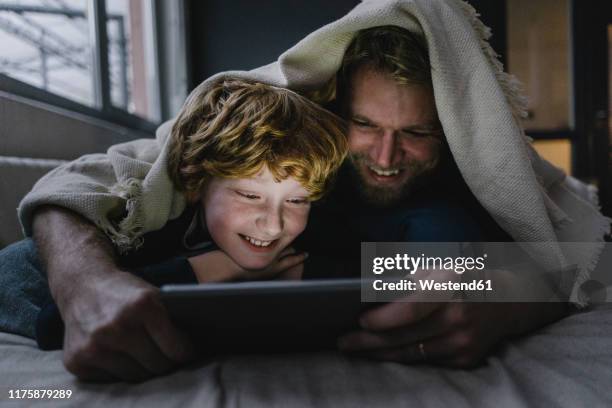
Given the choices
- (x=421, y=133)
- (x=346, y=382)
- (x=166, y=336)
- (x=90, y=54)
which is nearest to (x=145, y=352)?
(x=166, y=336)

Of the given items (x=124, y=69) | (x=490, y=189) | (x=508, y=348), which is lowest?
(x=508, y=348)

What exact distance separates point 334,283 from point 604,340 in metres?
0.35

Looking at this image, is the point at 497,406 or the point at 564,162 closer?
the point at 497,406

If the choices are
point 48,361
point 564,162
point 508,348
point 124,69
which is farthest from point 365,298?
point 564,162

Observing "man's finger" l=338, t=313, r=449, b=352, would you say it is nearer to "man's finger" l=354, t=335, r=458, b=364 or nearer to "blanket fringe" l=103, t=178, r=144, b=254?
"man's finger" l=354, t=335, r=458, b=364

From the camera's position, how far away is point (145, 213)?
26.6 inches

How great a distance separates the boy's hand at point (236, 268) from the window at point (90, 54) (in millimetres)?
565

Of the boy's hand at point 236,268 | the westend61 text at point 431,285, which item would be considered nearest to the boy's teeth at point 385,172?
the boy's hand at point 236,268

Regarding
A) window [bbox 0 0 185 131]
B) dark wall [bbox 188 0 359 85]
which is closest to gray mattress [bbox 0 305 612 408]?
window [bbox 0 0 185 131]

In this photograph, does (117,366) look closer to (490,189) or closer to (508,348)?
(508,348)

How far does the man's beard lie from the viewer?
916 mm

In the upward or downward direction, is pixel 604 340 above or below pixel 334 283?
below

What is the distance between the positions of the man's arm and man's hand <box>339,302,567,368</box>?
0.56ft

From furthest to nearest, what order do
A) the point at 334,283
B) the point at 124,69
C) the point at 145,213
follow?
the point at 124,69 < the point at 145,213 < the point at 334,283
